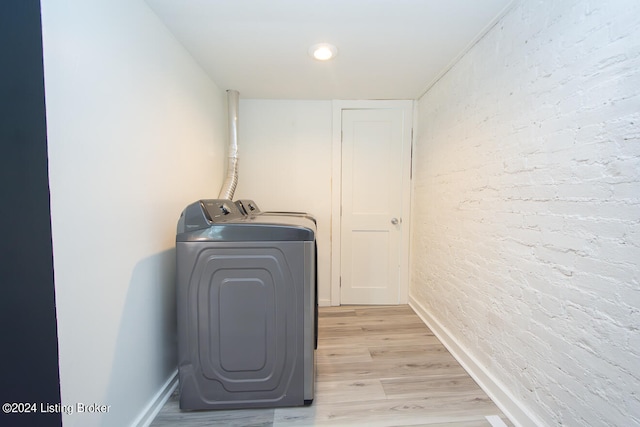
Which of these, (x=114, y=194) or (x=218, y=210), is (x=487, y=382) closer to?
(x=218, y=210)

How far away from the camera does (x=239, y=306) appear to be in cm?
129

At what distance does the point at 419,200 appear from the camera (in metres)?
2.51

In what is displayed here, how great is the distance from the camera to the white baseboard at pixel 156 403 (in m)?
1.22

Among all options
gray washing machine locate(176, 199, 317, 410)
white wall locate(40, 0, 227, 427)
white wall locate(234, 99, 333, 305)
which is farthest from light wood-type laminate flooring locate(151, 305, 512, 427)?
white wall locate(234, 99, 333, 305)

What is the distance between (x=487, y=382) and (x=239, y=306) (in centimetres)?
149

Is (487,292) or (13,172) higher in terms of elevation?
(13,172)

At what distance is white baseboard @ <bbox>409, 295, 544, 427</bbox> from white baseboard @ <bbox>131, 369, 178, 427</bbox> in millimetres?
1813

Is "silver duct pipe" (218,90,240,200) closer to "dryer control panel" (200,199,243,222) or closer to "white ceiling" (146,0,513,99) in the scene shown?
"white ceiling" (146,0,513,99)

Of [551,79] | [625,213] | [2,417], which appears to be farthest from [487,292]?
[2,417]

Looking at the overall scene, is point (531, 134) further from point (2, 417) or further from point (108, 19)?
point (2, 417)

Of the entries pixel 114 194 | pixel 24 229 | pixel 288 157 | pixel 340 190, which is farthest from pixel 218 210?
pixel 340 190

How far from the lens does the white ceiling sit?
1.31 meters

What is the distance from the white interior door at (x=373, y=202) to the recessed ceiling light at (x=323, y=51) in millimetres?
903

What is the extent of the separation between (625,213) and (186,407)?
2041 mm
